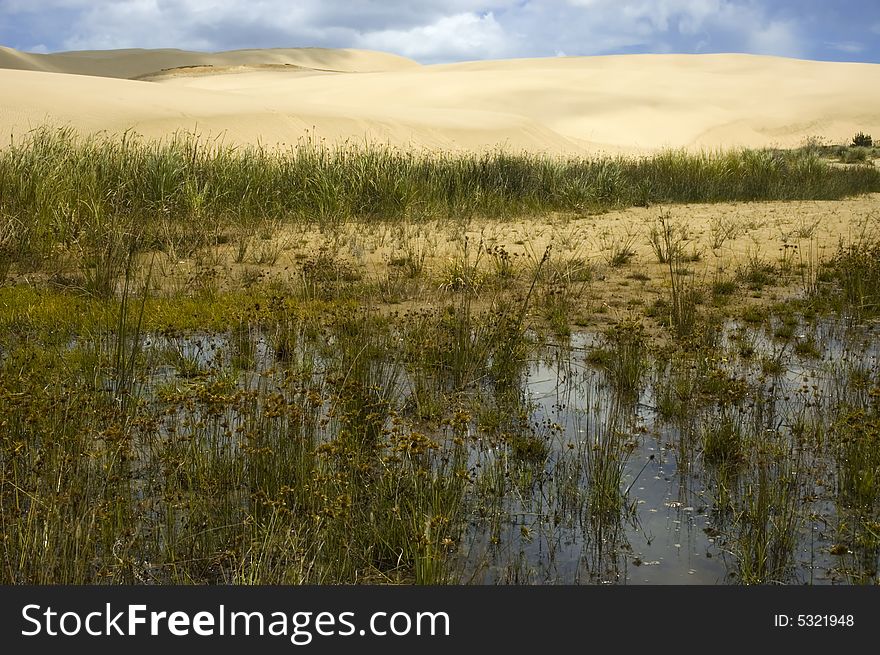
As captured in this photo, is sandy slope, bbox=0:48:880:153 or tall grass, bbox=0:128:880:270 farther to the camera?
sandy slope, bbox=0:48:880:153

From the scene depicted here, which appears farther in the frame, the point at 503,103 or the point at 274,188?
the point at 503,103

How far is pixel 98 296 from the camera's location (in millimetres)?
7344

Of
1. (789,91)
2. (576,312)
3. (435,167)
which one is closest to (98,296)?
(576,312)

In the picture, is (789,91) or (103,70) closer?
(789,91)

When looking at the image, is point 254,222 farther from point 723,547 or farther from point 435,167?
point 723,547

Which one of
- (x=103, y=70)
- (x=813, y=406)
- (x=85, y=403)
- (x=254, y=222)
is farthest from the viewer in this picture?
(x=103, y=70)

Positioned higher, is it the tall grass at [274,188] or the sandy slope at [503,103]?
the sandy slope at [503,103]

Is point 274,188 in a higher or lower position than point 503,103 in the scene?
lower

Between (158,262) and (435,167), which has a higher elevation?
(435,167)

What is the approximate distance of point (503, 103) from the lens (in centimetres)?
Result: 4250

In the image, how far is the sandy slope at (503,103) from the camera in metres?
22.4

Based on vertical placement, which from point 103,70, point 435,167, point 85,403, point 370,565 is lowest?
point 370,565

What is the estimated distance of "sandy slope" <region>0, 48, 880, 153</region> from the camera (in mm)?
22406

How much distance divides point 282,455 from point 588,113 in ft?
127
